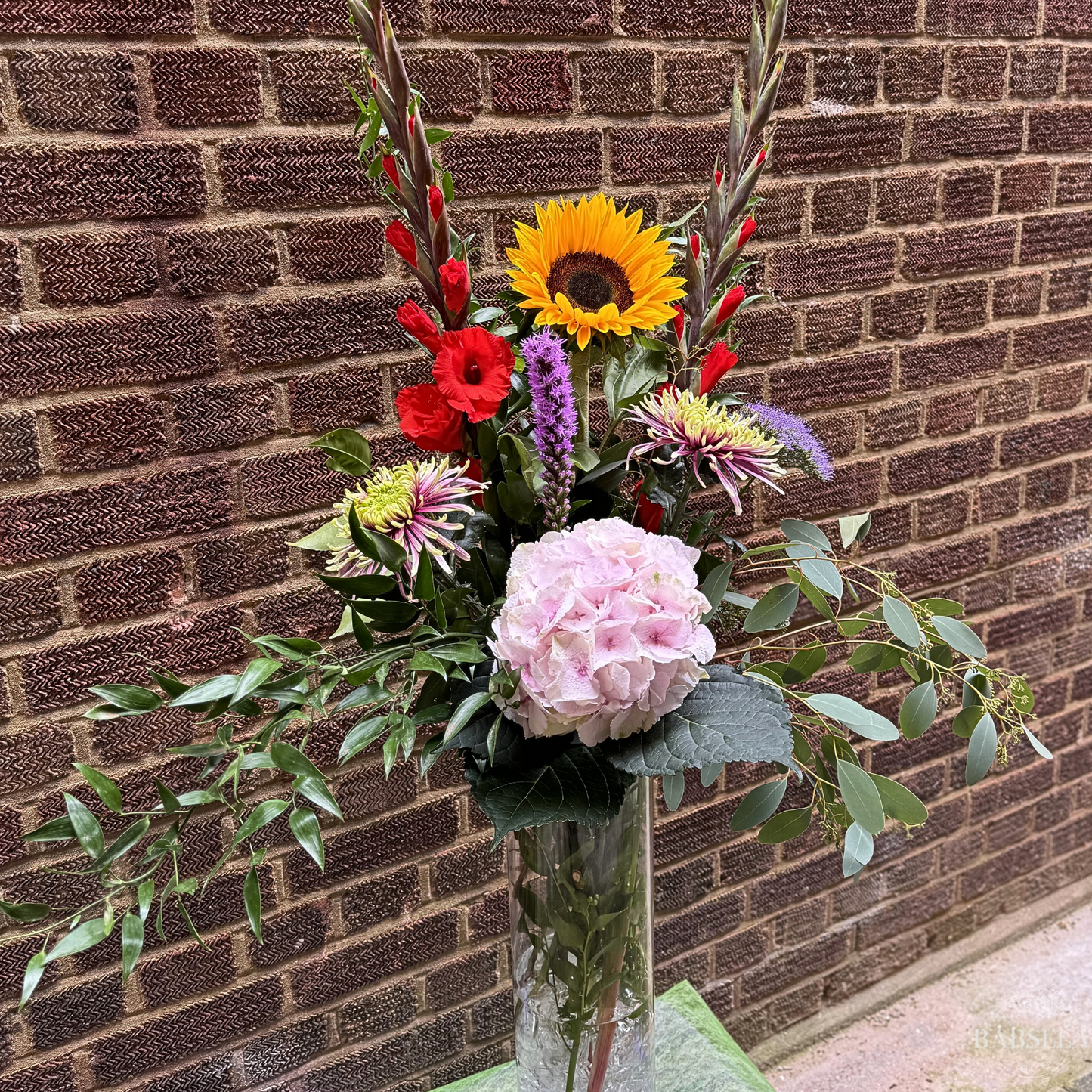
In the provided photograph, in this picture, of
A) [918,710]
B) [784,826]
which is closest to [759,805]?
[784,826]

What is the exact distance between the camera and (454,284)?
2.42 ft

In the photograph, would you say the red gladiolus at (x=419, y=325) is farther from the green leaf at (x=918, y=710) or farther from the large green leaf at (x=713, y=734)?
the green leaf at (x=918, y=710)

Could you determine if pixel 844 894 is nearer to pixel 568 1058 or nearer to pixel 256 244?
pixel 568 1058

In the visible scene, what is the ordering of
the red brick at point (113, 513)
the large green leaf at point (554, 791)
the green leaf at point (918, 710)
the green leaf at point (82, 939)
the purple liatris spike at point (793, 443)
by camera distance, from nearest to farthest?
the green leaf at point (82, 939) < the large green leaf at point (554, 791) < the purple liatris spike at point (793, 443) < the green leaf at point (918, 710) < the red brick at point (113, 513)

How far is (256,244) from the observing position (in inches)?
43.1

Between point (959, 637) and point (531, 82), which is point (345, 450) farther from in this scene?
point (531, 82)

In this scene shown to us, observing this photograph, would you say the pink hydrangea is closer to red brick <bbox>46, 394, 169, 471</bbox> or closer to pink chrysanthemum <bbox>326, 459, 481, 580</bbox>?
pink chrysanthemum <bbox>326, 459, 481, 580</bbox>

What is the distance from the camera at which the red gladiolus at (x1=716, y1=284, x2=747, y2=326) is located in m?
0.78

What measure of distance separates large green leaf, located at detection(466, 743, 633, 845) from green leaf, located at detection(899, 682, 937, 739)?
0.32m

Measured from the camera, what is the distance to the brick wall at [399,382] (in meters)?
1.03

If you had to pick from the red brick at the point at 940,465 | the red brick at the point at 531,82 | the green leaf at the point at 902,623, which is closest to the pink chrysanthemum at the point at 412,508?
the green leaf at the point at 902,623

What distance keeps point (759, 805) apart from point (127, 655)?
697 millimetres

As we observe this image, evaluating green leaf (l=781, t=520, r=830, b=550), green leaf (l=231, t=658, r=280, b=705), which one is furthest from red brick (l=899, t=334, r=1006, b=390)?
green leaf (l=231, t=658, r=280, b=705)

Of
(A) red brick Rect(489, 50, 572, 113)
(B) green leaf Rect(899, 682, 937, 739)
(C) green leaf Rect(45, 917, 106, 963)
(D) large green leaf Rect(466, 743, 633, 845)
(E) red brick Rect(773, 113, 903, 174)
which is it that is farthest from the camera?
(E) red brick Rect(773, 113, 903, 174)
